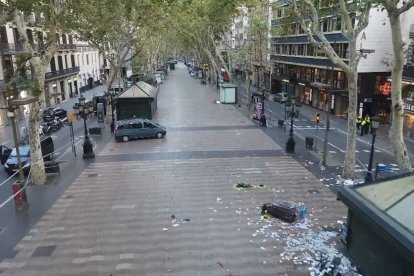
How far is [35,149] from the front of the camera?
1697 centimetres

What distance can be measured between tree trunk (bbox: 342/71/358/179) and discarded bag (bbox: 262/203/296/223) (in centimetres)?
571

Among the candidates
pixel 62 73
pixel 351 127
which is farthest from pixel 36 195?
pixel 62 73

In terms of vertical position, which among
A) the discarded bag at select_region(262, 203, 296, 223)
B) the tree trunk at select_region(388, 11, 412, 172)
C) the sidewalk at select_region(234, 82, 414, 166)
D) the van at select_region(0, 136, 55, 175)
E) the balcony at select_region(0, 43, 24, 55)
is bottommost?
the sidewalk at select_region(234, 82, 414, 166)

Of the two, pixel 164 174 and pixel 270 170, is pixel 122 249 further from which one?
pixel 270 170

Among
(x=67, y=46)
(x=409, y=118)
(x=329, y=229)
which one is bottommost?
(x=329, y=229)

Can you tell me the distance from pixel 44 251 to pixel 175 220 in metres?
4.40

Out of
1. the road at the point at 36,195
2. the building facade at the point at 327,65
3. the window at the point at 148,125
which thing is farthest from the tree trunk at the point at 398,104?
the window at the point at 148,125

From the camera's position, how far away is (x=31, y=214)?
14102 millimetres

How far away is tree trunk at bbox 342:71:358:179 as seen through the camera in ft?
54.3

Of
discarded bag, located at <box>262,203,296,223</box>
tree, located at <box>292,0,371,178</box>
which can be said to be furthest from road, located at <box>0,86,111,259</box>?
tree, located at <box>292,0,371,178</box>

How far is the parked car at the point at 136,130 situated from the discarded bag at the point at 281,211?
14553mm

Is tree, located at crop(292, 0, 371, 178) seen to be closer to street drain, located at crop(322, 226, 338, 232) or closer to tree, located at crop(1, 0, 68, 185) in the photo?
street drain, located at crop(322, 226, 338, 232)

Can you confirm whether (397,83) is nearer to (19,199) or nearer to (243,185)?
(243,185)

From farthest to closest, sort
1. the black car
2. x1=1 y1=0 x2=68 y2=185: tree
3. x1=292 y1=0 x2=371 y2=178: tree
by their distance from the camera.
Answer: the black car < x1=292 y1=0 x2=371 y2=178: tree < x1=1 y1=0 x2=68 y2=185: tree
